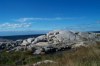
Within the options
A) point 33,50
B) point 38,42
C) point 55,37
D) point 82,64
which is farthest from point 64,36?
point 82,64

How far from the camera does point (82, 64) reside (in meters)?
9.07

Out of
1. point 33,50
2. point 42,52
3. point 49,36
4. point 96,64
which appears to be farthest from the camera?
point 49,36

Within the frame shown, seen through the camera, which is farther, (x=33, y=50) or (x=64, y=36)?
(x=64, y=36)

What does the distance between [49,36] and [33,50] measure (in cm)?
917

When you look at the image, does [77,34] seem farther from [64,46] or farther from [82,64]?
[82,64]

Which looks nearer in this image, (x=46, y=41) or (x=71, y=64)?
(x=71, y=64)

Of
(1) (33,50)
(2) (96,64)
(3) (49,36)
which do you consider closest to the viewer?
(2) (96,64)

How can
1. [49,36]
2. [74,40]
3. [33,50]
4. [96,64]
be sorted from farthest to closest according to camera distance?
[49,36] → [74,40] → [33,50] → [96,64]

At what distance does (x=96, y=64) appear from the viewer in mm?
8867

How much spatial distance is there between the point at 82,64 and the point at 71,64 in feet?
1.38

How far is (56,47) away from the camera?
32156 mm

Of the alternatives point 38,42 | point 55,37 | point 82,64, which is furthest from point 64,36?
point 82,64

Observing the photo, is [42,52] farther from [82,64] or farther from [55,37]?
[82,64]

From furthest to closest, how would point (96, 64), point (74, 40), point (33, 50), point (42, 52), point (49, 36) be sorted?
point (49, 36), point (74, 40), point (33, 50), point (42, 52), point (96, 64)
